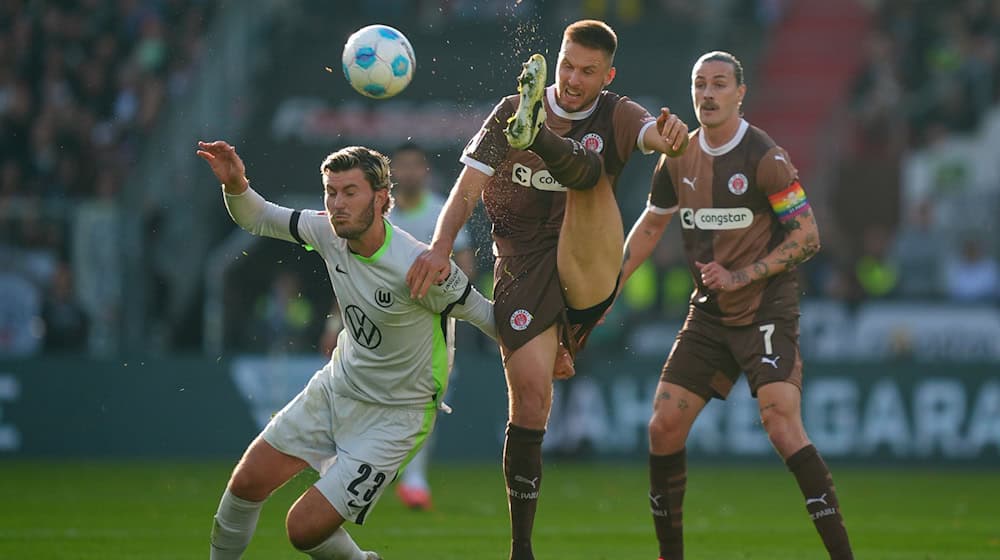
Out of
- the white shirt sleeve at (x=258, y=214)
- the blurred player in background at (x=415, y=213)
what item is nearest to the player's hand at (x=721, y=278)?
the white shirt sleeve at (x=258, y=214)

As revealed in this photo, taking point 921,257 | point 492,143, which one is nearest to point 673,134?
point 492,143

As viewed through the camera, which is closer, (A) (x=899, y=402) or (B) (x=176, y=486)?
(B) (x=176, y=486)

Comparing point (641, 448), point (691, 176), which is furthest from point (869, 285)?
point (691, 176)

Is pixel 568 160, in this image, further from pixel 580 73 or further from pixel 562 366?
pixel 562 366

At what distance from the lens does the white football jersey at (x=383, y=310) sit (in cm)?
768

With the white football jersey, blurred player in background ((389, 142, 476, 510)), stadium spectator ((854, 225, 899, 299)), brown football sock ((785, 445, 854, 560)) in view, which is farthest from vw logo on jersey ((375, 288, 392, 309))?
stadium spectator ((854, 225, 899, 299))

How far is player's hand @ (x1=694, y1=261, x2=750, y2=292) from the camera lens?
8258 millimetres

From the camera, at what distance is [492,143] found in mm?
7891

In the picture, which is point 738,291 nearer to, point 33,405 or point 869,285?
point 33,405

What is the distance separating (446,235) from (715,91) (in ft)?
6.03

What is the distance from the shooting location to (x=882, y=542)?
1052 cm

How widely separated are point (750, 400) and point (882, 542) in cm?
618

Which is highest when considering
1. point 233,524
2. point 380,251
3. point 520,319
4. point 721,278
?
point 380,251

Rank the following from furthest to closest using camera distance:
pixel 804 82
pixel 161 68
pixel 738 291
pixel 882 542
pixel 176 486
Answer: pixel 804 82 < pixel 161 68 < pixel 176 486 < pixel 882 542 < pixel 738 291
